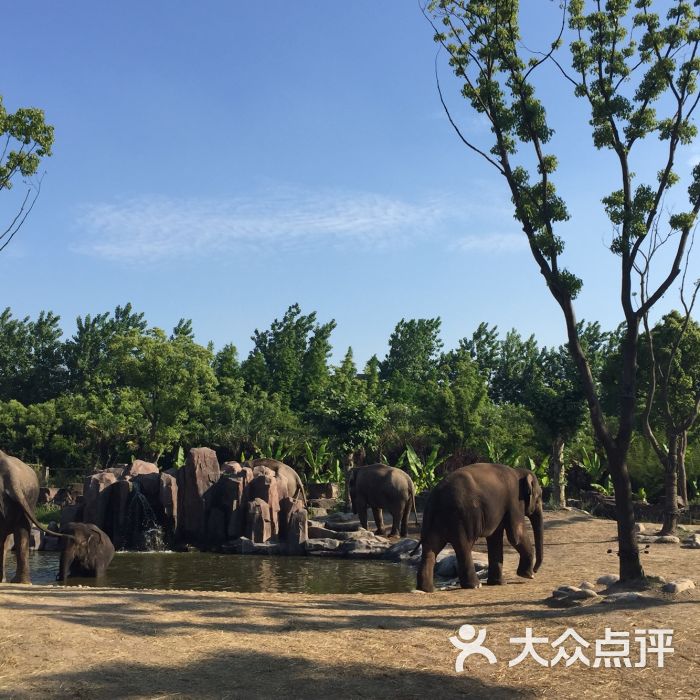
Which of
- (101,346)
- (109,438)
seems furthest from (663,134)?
(101,346)

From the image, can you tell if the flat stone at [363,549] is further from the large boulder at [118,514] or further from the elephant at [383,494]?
the large boulder at [118,514]

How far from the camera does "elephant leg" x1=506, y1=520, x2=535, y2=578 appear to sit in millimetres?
13227

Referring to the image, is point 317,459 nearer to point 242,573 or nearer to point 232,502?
point 232,502

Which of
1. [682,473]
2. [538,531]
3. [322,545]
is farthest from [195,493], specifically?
[682,473]

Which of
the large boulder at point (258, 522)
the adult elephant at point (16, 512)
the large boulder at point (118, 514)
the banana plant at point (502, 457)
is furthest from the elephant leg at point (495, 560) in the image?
the banana plant at point (502, 457)

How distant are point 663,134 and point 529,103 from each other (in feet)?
7.02

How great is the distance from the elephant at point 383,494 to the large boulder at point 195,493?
4.09m

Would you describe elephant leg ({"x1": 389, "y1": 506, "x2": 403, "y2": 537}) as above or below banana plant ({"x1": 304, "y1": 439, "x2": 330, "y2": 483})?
below

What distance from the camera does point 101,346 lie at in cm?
6388

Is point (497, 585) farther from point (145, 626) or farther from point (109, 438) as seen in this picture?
point (109, 438)

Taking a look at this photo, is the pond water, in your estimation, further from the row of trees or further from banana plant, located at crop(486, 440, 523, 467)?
banana plant, located at crop(486, 440, 523, 467)

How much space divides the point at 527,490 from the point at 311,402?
1820 centimetres

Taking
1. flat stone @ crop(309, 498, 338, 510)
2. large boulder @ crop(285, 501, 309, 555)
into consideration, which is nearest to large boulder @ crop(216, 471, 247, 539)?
large boulder @ crop(285, 501, 309, 555)

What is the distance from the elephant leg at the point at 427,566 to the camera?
1202 centimetres
